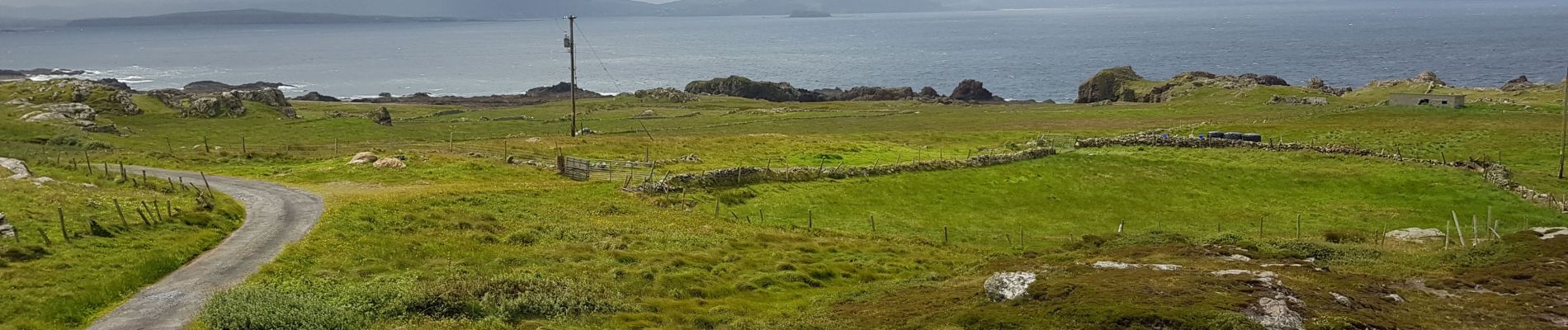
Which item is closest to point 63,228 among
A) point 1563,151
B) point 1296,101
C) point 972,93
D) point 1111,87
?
point 1563,151

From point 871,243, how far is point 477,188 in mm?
17333

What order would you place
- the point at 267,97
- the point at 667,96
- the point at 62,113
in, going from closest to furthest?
the point at 62,113 < the point at 267,97 < the point at 667,96

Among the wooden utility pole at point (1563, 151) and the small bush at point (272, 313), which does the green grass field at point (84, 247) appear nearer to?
the small bush at point (272, 313)

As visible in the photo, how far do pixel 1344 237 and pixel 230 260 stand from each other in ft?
114

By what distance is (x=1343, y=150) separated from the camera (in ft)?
189

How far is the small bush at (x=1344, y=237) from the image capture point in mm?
34281

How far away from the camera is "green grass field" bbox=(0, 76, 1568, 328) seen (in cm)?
2070

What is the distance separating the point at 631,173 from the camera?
152 feet

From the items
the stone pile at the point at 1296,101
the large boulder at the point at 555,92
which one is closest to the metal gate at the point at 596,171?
the stone pile at the point at 1296,101

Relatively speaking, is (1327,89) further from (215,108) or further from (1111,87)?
(215,108)

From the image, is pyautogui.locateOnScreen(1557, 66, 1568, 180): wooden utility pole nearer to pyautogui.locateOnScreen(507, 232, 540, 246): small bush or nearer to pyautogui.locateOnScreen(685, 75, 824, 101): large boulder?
pyautogui.locateOnScreen(507, 232, 540, 246): small bush

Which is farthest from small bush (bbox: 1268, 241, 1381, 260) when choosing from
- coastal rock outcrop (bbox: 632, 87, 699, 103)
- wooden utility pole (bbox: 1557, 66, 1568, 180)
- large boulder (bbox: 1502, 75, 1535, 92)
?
coastal rock outcrop (bbox: 632, 87, 699, 103)

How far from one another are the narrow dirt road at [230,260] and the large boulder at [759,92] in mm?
128965

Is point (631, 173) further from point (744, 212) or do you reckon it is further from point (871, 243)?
point (871, 243)
